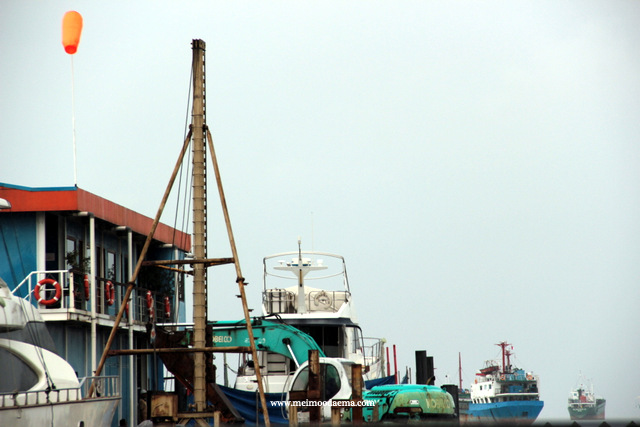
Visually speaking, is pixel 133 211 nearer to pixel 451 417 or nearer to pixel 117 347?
pixel 117 347

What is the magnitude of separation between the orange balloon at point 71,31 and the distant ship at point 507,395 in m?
60.0

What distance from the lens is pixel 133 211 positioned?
32.6 m

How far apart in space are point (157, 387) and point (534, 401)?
57118mm

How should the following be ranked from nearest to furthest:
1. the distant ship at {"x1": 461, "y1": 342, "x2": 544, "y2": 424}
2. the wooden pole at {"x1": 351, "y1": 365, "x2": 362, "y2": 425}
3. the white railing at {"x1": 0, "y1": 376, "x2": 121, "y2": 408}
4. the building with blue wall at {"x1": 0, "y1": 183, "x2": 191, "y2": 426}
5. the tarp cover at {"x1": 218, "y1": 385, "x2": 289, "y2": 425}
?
the white railing at {"x1": 0, "y1": 376, "x2": 121, "y2": 408} < the wooden pole at {"x1": 351, "y1": 365, "x2": 362, "y2": 425} < the tarp cover at {"x1": 218, "y1": 385, "x2": 289, "y2": 425} < the building with blue wall at {"x1": 0, "y1": 183, "x2": 191, "y2": 426} < the distant ship at {"x1": 461, "y1": 342, "x2": 544, "y2": 424}

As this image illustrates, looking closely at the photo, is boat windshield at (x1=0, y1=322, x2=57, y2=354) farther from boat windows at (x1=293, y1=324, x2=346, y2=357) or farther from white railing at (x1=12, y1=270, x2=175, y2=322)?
boat windows at (x1=293, y1=324, x2=346, y2=357)

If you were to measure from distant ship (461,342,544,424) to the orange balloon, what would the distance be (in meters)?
60.0

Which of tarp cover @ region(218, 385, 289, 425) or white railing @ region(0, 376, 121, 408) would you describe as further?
tarp cover @ region(218, 385, 289, 425)

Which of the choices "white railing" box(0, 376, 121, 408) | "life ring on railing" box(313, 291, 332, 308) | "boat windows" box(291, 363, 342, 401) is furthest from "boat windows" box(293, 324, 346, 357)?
"white railing" box(0, 376, 121, 408)

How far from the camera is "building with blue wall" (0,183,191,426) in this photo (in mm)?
27172

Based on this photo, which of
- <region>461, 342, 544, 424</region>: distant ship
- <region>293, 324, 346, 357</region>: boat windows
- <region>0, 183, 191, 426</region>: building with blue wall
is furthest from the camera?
<region>461, 342, 544, 424</region>: distant ship

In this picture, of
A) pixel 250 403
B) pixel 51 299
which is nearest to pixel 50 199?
pixel 51 299

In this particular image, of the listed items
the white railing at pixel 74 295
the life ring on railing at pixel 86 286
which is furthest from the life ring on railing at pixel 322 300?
the life ring on railing at pixel 86 286

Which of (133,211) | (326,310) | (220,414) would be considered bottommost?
(220,414)

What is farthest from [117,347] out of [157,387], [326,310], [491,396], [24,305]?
[491,396]
